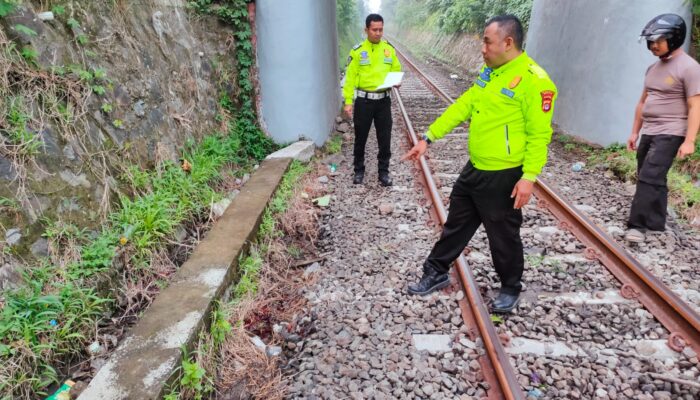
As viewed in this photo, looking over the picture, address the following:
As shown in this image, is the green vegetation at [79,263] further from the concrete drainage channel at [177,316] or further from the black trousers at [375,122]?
the black trousers at [375,122]

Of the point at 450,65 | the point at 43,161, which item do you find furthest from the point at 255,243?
the point at 450,65

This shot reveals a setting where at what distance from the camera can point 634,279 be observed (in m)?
3.17

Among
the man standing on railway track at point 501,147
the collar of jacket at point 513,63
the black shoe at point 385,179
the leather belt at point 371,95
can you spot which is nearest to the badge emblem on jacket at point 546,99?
the man standing on railway track at point 501,147

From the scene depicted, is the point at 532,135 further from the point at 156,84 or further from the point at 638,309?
the point at 156,84

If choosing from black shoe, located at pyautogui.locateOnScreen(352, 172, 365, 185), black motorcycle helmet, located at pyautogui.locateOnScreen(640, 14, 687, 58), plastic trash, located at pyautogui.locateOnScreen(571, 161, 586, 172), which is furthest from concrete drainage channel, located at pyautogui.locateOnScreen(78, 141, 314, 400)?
plastic trash, located at pyautogui.locateOnScreen(571, 161, 586, 172)

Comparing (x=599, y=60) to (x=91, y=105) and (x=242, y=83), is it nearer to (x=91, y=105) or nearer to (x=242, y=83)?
(x=242, y=83)

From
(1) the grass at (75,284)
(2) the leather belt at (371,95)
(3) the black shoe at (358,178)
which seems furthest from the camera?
(3) the black shoe at (358,178)

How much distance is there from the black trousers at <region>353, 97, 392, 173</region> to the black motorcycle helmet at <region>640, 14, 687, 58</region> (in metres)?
2.69

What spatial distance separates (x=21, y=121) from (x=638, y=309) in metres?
4.48

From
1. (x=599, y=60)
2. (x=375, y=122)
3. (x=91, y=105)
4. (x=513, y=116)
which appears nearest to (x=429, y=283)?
(x=513, y=116)

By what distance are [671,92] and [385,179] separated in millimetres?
2976

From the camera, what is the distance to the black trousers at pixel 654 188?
12.6ft

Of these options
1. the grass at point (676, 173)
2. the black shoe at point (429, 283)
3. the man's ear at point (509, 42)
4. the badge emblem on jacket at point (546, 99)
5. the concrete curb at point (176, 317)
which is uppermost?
the man's ear at point (509, 42)

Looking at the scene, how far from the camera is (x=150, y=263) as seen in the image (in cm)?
319
